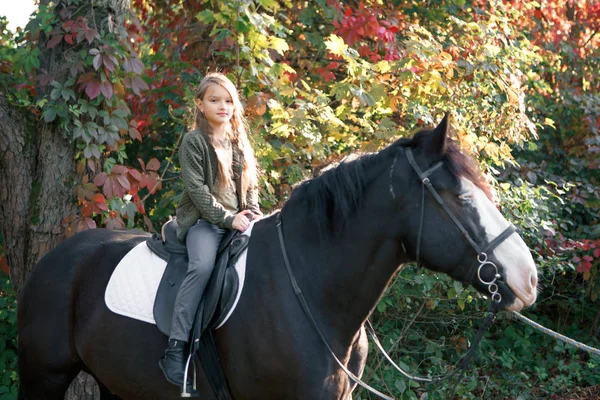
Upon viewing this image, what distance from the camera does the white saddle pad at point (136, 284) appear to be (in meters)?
3.64

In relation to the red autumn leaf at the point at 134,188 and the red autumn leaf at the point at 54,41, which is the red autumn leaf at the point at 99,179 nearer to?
the red autumn leaf at the point at 134,188

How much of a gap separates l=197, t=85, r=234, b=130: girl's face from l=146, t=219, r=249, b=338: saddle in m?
0.67

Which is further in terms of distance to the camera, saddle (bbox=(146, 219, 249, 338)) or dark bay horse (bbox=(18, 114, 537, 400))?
saddle (bbox=(146, 219, 249, 338))

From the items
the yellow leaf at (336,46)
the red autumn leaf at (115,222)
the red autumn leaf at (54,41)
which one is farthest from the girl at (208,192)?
the red autumn leaf at (54,41)

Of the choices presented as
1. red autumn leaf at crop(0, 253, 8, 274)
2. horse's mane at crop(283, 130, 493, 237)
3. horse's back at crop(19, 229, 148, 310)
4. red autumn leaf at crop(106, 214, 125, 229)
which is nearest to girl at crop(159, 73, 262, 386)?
horse's mane at crop(283, 130, 493, 237)

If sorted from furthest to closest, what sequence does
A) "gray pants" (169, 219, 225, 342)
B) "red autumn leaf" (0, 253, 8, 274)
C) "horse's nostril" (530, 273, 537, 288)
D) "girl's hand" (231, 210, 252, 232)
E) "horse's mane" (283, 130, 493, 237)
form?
"red autumn leaf" (0, 253, 8, 274), "girl's hand" (231, 210, 252, 232), "gray pants" (169, 219, 225, 342), "horse's mane" (283, 130, 493, 237), "horse's nostril" (530, 273, 537, 288)

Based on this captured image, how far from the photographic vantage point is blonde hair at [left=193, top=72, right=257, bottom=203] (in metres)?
3.71

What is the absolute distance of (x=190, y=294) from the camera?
3.35m

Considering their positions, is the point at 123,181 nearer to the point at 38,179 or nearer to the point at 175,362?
the point at 38,179

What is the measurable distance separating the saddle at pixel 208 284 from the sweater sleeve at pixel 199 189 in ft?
0.35

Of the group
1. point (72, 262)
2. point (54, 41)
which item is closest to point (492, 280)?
point (72, 262)

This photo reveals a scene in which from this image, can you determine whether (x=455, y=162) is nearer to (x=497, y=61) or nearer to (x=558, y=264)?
(x=497, y=61)

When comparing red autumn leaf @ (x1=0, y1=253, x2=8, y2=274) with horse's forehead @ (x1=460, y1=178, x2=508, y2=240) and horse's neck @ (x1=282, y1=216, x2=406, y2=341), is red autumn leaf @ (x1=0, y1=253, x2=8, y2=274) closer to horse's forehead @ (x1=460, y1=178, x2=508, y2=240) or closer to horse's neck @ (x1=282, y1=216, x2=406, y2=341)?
horse's neck @ (x1=282, y1=216, x2=406, y2=341)

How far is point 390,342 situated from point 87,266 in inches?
121
